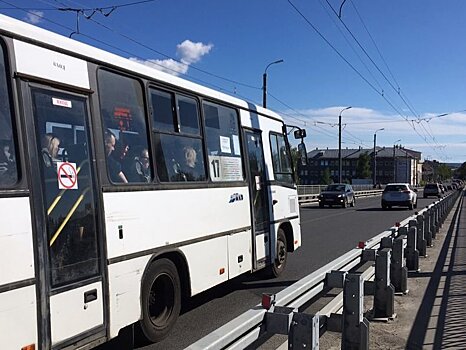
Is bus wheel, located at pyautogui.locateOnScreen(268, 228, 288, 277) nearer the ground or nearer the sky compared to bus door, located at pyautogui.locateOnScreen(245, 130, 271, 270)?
nearer the ground

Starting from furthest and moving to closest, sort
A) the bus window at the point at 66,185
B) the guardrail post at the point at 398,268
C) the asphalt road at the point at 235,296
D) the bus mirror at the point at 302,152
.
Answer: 1. the bus mirror at the point at 302,152
2. the guardrail post at the point at 398,268
3. the asphalt road at the point at 235,296
4. the bus window at the point at 66,185

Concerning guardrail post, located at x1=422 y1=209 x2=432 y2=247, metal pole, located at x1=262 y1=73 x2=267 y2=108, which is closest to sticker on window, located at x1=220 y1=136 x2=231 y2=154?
guardrail post, located at x1=422 y1=209 x2=432 y2=247

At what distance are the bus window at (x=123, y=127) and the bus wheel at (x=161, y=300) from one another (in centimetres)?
98

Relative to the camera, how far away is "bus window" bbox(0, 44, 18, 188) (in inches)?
145

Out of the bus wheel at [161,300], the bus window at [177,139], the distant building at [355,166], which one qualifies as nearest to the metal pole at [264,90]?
the bus window at [177,139]

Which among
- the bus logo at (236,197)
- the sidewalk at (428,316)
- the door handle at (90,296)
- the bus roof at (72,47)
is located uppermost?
the bus roof at (72,47)

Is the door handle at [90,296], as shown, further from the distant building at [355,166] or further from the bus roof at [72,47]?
the distant building at [355,166]

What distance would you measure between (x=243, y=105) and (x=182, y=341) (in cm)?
390

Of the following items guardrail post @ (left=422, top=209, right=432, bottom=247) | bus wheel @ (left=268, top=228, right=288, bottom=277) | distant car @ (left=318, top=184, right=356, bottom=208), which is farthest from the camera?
distant car @ (left=318, top=184, right=356, bottom=208)

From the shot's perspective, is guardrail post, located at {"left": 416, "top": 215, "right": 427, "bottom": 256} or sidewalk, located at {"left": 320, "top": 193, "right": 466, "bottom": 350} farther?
guardrail post, located at {"left": 416, "top": 215, "right": 427, "bottom": 256}

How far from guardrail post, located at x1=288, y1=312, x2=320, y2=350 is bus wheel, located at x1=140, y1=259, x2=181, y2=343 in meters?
2.16

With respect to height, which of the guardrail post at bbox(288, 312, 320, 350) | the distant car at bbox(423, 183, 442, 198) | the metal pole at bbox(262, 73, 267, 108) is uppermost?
the metal pole at bbox(262, 73, 267, 108)

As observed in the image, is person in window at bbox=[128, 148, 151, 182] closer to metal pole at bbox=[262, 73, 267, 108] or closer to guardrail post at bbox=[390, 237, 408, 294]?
guardrail post at bbox=[390, 237, 408, 294]

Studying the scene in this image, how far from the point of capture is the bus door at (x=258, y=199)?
795cm
